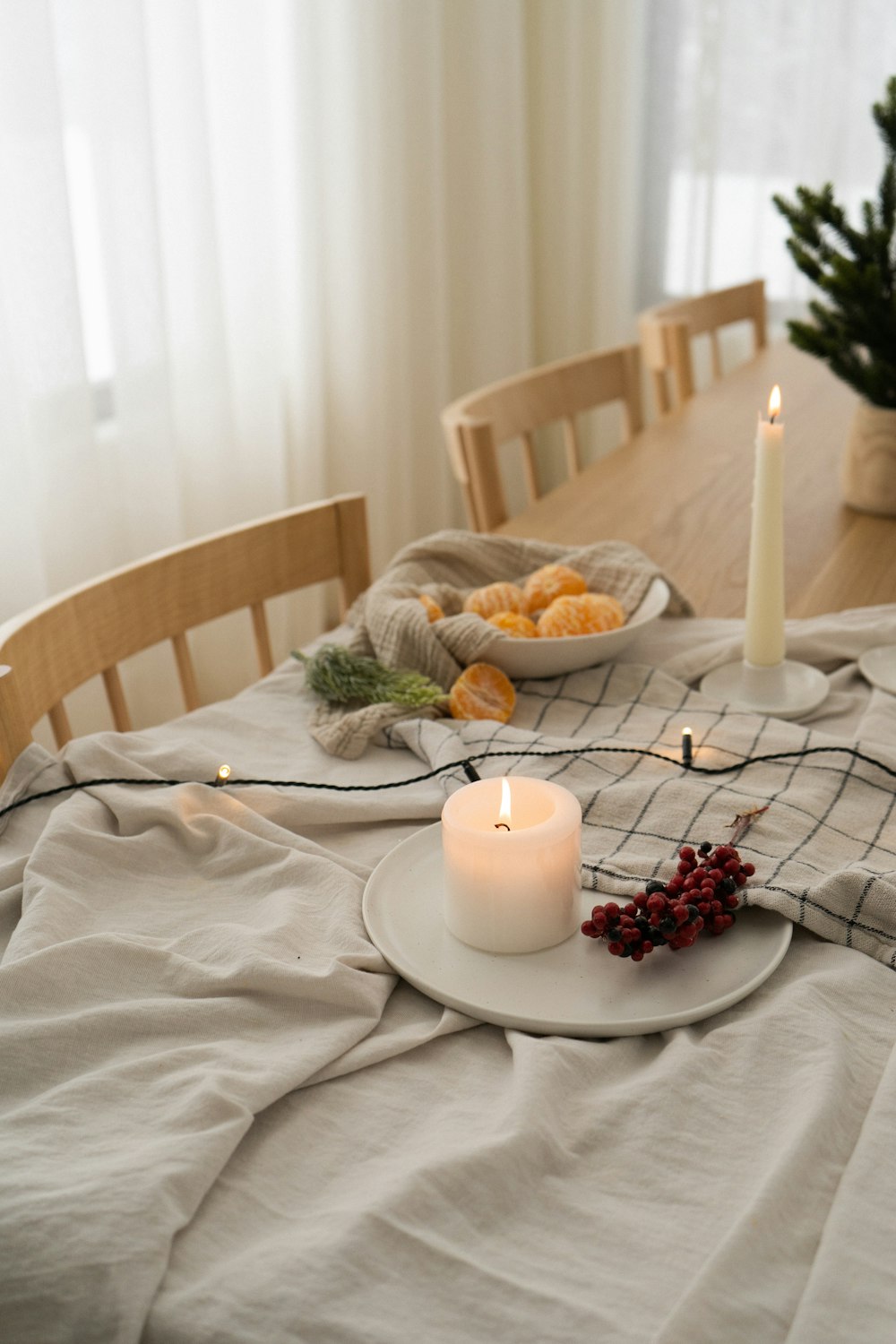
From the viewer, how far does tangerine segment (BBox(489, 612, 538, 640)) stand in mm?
1020

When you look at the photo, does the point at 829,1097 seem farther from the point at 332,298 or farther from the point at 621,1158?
the point at 332,298

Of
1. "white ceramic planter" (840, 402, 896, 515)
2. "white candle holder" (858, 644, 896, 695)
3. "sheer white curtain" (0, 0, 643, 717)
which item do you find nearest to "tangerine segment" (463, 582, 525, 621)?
"white candle holder" (858, 644, 896, 695)

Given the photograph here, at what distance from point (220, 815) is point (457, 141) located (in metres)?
2.56

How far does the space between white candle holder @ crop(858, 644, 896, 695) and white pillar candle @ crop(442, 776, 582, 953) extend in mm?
428

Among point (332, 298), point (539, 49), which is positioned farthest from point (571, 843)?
point (539, 49)

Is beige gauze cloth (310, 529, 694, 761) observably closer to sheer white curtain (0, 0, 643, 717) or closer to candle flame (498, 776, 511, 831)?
candle flame (498, 776, 511, 831)

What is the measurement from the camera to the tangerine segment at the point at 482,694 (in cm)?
97

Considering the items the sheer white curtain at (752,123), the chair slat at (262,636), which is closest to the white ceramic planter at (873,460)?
the chair slat at (262,636)

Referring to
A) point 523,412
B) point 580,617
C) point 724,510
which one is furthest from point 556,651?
point 523,412

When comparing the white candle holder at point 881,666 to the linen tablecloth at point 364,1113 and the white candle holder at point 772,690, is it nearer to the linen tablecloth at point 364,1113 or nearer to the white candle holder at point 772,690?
the white candle holder at point 772,690

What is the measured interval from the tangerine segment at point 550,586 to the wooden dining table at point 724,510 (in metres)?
0.18

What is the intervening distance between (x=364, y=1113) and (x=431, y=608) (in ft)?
1.73

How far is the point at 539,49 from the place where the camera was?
10.2 ft

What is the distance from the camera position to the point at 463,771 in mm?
854
